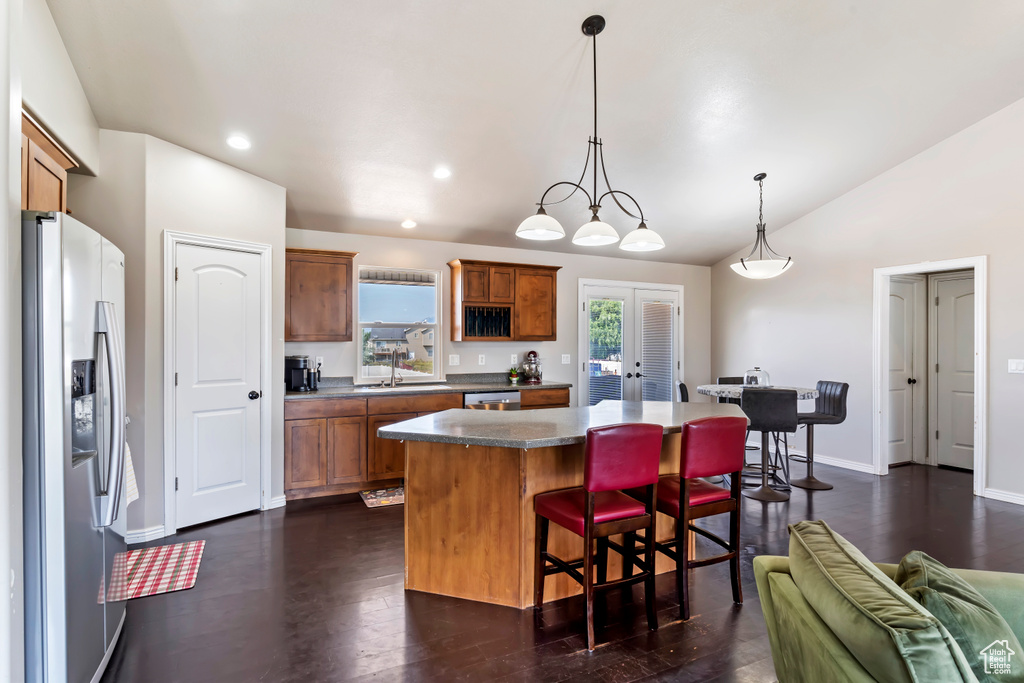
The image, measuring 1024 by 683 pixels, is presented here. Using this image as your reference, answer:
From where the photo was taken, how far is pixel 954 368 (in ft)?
18.6

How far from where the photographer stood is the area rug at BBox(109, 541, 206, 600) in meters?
2.79

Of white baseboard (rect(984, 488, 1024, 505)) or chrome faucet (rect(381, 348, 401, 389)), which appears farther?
chrome faucet (rect(381, 348, 401, 389))

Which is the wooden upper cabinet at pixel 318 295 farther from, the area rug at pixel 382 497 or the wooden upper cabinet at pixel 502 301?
the area rug at pixel 382 497

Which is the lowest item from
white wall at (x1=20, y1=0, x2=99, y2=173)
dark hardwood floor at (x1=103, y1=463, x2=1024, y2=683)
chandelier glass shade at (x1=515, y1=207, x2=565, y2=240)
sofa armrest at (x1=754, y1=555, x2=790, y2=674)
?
dark hardwood floor at (x1=103, y1=463, x2=1024, y2=683)

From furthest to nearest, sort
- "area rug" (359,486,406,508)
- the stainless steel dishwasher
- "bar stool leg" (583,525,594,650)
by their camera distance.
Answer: the stainless steel dishwasher → "area rug" (359,486,406,508) → "bar stool leg" (583,525,594,650)

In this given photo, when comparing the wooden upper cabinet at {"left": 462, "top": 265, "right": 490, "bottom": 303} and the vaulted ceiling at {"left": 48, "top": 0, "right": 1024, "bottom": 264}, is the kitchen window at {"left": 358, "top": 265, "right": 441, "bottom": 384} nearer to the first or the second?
the wooden upper cabinet at {"left": 462, "top": 265, "right": 490, "bottom": 303}

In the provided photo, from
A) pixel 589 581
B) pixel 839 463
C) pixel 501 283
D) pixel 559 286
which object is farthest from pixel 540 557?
pixel 839 463

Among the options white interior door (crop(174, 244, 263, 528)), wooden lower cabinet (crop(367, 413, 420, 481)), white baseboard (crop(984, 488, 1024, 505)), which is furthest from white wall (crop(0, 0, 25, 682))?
white baseboard (crop(984, 488, 1024, 505))

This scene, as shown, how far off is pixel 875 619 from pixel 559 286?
5462 mm

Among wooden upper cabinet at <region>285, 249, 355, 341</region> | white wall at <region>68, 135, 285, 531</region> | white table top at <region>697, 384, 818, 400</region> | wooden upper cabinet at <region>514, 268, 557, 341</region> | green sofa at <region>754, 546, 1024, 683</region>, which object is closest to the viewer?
green sofa at <region>754, 546, 1024, 683</region>

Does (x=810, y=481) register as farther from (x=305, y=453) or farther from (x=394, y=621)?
(x=305, y=453)

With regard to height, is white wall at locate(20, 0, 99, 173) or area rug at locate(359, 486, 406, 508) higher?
white wall at locate(20, 0, 99, 173)

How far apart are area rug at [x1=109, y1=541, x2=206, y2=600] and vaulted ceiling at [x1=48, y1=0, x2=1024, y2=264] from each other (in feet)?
8.67

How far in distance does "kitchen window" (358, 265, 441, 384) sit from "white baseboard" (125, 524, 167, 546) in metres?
2.10
